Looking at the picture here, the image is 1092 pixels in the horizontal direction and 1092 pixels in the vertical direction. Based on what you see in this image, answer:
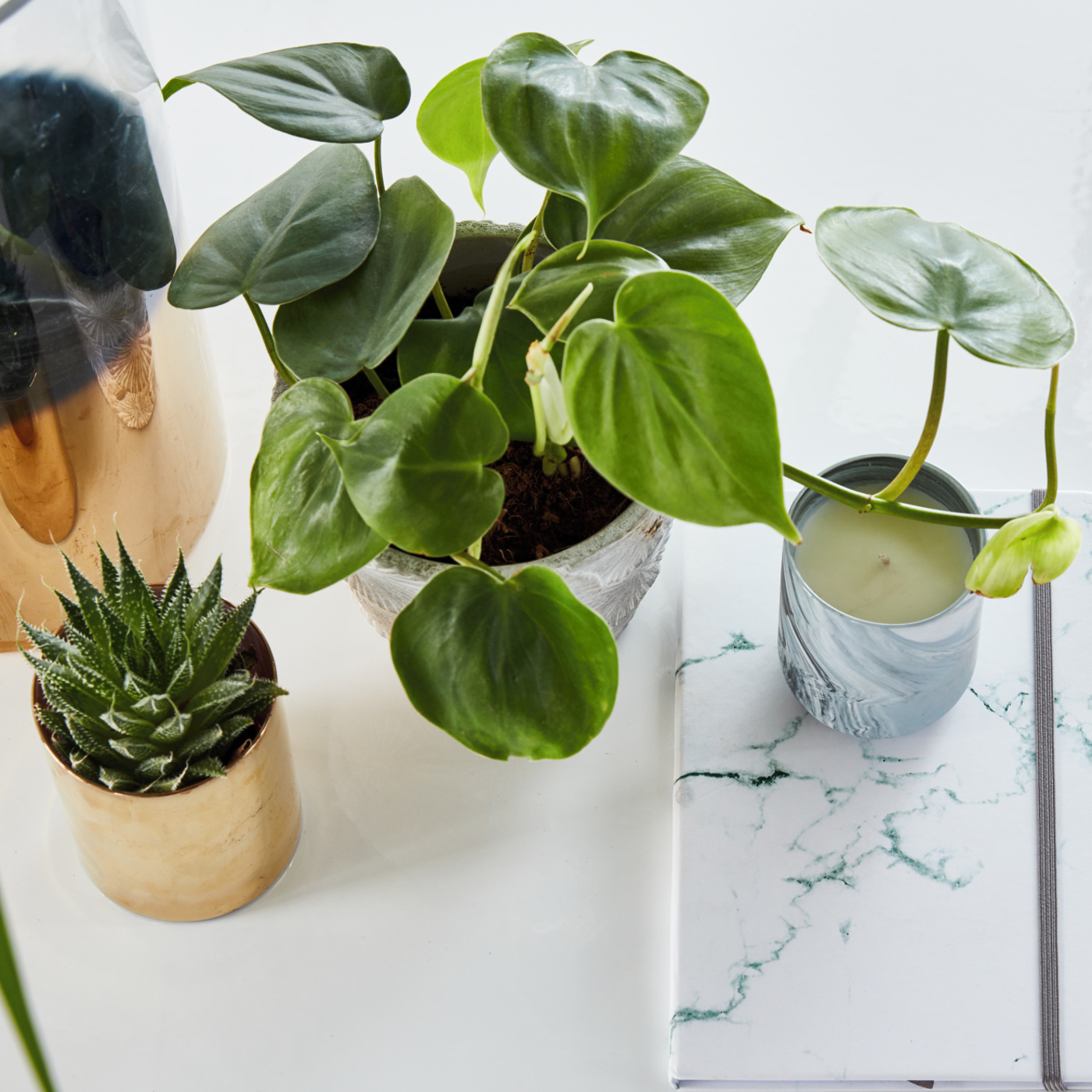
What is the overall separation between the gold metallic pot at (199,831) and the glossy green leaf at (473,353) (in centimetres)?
20

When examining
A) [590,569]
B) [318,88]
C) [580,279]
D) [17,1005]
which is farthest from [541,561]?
[17,1005]

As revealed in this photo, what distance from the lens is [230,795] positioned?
0.66 m

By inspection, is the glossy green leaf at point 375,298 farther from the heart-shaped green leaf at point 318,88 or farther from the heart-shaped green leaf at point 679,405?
the heart-shaped green leaf at point 679,405

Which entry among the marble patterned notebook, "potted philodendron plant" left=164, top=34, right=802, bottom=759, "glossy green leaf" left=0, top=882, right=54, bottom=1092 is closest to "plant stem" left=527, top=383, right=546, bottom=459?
"potted philodendron plant" left=164, top=34, right=802, bottom=759

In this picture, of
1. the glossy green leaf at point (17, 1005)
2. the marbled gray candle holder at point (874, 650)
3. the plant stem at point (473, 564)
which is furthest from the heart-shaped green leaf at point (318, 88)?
the glossy green leaf at point (17, 1005)

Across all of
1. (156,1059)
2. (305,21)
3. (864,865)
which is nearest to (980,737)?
(864,865)

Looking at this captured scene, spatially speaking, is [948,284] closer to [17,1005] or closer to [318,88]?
[318,88]

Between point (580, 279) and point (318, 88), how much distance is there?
210 millimetres

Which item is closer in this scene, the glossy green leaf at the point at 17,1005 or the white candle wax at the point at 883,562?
the glossy green leaf at the point at 17,1005

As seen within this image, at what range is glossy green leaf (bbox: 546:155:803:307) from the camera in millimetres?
606

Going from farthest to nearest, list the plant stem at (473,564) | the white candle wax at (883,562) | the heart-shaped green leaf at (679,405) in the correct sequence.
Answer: the white candle wax at (883,562) → the plant stem at (473,564) → the heart-shaped green leaf at (679,405)

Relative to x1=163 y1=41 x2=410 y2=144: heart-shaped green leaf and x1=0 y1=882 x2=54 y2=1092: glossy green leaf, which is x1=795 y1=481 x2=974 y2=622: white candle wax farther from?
x1=0 y1=882 x2=54 y2=1092: glossy green leaf

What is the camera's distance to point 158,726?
63 cm

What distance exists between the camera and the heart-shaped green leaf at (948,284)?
1.85 feet
